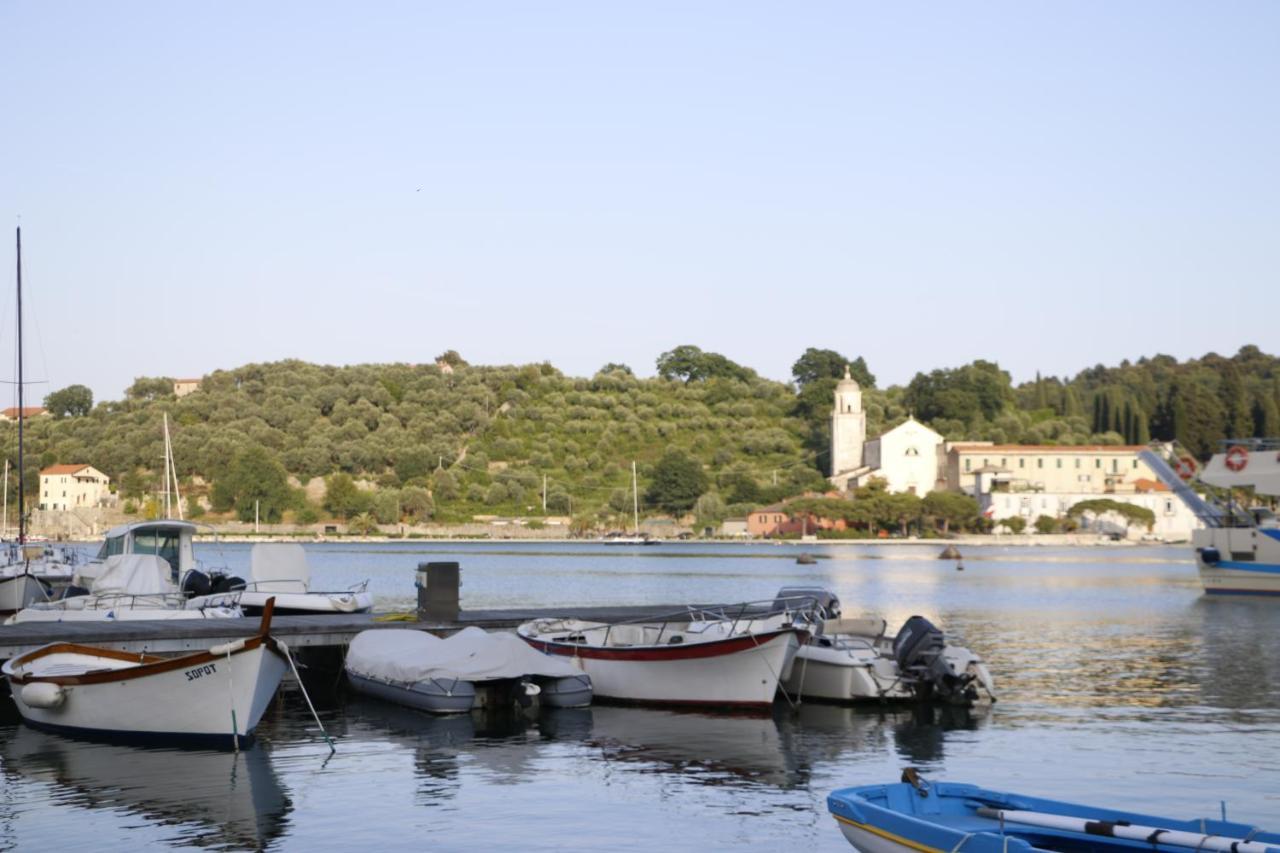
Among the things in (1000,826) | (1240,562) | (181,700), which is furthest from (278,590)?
(1240,562)

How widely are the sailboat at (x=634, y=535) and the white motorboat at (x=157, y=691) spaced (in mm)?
137943

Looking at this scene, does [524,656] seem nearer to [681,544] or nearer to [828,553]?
[828,553]

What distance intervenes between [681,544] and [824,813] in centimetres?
14908

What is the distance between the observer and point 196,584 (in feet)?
111

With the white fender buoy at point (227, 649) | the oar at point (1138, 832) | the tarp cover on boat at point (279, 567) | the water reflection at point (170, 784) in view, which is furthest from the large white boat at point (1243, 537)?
the oar at point (1138, 832)

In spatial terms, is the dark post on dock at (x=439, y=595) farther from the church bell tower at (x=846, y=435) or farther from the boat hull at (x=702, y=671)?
the church bell tower at (x=846, y=435)

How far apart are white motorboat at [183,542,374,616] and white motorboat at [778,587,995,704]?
36.2 feet

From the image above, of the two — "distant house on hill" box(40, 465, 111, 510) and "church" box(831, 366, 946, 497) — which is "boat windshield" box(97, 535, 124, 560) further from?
"church" box(831, 366, 946, 497)

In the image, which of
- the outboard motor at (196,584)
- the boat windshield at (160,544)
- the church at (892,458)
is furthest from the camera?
the church at (892,458)

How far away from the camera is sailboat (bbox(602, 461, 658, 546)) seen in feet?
529

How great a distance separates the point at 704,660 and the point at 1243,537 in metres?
51.6

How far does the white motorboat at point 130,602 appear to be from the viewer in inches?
1166

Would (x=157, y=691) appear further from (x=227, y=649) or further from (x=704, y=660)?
(x=704, y=660)

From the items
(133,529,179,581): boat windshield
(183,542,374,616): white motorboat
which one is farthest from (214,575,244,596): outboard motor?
(133,529,179,581): boat windshield
